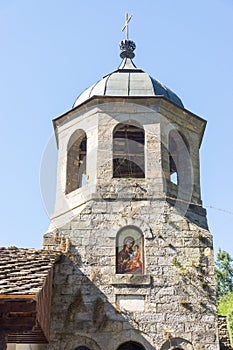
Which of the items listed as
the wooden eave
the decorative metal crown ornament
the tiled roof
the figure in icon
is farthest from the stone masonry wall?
the decorative metal crown ornament

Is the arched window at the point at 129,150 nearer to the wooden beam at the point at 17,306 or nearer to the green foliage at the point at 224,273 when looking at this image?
the wooden beam at the point at 17,306

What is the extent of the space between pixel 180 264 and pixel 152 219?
1004mm

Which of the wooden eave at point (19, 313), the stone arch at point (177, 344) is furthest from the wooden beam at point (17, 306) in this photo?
the stone arch at point (177, 344)

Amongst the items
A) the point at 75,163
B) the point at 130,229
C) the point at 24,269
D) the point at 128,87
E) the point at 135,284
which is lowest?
the point at 24,269

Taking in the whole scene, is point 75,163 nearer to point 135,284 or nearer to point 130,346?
point 135,284

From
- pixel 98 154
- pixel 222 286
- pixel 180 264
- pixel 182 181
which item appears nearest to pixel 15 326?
pixel 180 264

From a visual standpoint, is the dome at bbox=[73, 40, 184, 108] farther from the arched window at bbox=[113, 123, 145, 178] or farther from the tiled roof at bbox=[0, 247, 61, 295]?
the tiled roof at bbox=[0, 247, 61, 295]

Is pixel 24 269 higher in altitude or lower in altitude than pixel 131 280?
lower

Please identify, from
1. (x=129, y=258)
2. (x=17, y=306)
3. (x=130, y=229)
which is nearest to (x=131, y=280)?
(x=129, y=258)

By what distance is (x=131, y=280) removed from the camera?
9.72 metres

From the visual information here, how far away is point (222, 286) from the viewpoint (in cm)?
2734

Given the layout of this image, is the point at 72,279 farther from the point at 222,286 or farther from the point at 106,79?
the point at 222,286

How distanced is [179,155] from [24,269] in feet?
15.9

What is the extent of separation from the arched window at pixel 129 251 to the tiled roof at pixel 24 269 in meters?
1.13
